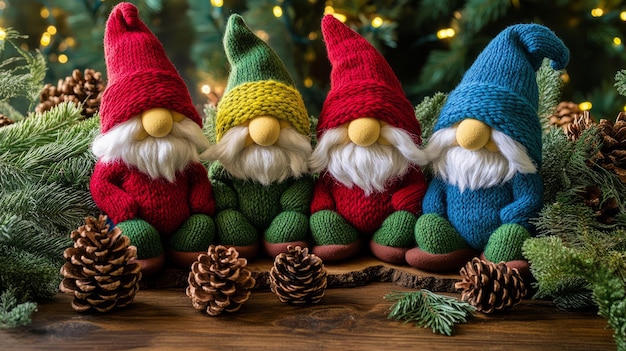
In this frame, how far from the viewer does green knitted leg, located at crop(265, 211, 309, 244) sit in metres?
0.93

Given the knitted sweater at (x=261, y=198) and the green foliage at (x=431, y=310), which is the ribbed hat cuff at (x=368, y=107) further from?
the green foliage at (x=431, y=310)

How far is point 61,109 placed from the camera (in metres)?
0.97

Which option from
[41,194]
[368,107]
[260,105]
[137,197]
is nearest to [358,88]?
[368,107]

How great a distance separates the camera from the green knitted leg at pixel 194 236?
35.6 inches

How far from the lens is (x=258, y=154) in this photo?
0.91 meters

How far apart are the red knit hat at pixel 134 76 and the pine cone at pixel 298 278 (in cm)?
25

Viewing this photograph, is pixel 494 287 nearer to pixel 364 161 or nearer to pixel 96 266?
pixel 364 161

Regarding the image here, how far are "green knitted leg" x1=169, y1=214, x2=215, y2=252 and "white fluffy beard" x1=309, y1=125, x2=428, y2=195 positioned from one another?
0.19m

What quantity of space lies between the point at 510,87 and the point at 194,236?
0.49 metres

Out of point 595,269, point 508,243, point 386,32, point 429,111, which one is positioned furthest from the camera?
point 386,32

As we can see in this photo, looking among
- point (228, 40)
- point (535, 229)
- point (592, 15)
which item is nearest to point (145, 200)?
point (228, 40)

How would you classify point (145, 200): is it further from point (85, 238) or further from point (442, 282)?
point (442, 282)

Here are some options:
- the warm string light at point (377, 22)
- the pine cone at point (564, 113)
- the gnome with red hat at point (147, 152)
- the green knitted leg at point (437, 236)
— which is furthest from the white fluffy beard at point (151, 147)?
the warm string light at point (377, 22)

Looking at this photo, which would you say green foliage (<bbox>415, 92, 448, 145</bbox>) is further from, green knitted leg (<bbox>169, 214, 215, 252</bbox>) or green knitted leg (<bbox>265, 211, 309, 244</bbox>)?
green knitted leg (<bbox>169, 214, 215, 252</bbox>)
